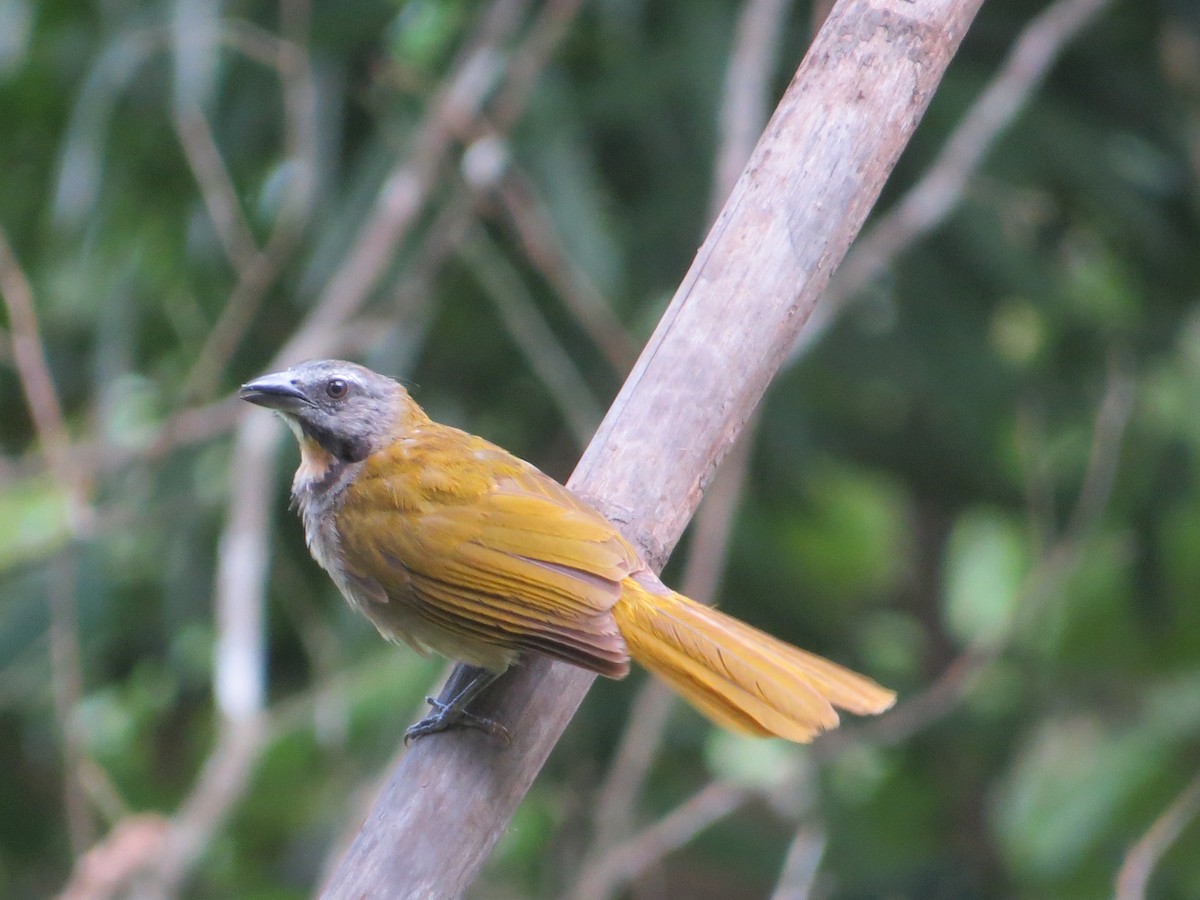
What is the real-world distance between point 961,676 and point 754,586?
718 millimetres

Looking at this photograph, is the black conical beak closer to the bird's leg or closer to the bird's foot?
the bird's leg

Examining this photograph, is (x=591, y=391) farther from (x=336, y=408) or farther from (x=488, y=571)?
(x=488, y=571)

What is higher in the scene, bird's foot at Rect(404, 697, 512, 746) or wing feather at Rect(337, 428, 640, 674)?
wing feather at Rect(337, 428, 640, 674)

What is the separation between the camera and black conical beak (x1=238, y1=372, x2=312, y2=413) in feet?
9.27

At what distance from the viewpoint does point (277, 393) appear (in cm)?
287

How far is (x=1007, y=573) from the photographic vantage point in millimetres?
4613

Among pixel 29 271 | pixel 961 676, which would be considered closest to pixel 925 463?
pixel 961 676

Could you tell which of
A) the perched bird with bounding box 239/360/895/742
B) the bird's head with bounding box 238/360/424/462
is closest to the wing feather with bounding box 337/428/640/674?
the perched bird with bounding box 239/360/895/742

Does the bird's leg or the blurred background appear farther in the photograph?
the blurred background

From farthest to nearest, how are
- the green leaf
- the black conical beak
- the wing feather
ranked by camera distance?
1. the green leaf
2. the black conical beak
3. the wing feather

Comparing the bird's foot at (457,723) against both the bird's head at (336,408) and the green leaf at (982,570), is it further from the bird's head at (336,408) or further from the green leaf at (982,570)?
the green leaf at (982,570)

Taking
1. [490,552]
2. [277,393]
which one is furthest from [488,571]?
[277,393]

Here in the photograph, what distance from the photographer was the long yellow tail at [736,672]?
213cm

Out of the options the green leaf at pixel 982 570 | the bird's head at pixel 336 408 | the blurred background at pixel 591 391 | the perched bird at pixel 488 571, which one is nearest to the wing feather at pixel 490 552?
the perched bird at pixel 488 571
